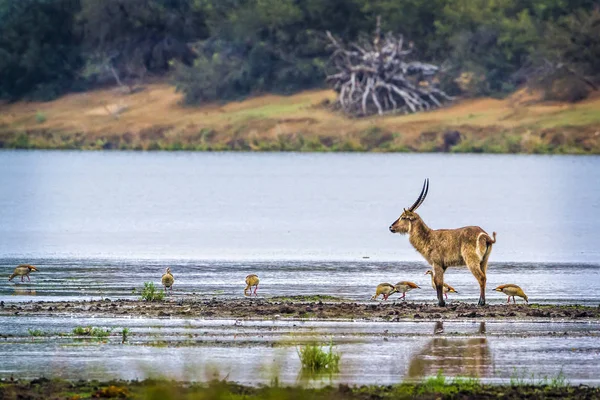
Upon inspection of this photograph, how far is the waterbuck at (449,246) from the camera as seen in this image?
16562 millimetres

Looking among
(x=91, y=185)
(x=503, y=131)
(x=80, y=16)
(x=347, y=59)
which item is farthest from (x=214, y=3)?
(x=91, y=185)

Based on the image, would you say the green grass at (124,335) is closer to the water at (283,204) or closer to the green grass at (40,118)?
the water at (283,204)

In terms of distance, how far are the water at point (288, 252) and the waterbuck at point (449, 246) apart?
4.07 feet

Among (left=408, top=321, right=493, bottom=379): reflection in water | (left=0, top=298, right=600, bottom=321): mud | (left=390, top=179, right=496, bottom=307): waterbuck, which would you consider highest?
(left=390, top=179, right=496, bottom=307): waterbuck

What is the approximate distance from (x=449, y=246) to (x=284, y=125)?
164ft

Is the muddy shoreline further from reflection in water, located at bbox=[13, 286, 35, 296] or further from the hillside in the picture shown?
the hillside

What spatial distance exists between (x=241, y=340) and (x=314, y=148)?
2070 inches

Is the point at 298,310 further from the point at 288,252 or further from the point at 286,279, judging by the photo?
the point at 288,252

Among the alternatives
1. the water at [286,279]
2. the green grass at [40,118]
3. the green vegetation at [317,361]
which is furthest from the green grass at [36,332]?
the green grass at [40,118]

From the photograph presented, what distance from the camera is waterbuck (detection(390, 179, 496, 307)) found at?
16.6 m

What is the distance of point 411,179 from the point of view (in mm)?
47250

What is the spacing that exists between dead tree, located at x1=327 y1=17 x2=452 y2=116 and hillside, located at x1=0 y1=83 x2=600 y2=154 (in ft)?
3.12

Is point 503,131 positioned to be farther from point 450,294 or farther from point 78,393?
point 78,393

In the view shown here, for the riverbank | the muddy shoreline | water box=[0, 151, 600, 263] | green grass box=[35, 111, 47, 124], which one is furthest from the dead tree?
the riverbank
